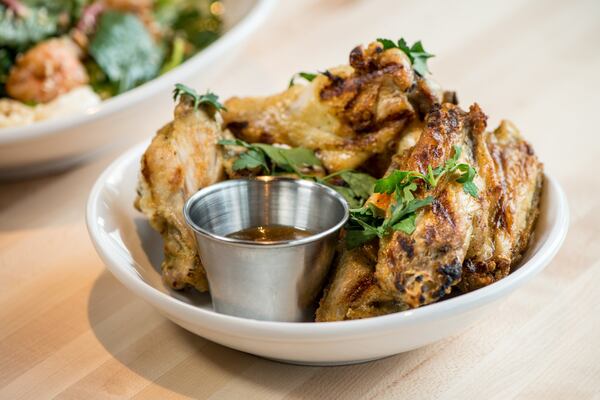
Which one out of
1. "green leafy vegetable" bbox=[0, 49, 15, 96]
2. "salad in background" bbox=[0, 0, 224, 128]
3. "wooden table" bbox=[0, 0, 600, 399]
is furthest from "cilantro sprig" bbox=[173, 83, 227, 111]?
"green leafy vegetable" bbox=[0, 49, 15, 96]

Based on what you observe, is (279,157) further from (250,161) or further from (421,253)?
(421,253)

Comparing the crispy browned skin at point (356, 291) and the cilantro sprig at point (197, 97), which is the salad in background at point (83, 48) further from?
the crispy browned skin at point (356, 291)

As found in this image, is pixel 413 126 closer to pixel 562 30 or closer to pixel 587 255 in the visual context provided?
pixel 587 255

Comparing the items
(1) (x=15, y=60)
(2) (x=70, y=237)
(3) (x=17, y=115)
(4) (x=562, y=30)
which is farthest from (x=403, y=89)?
(4) (x=562, y=30)

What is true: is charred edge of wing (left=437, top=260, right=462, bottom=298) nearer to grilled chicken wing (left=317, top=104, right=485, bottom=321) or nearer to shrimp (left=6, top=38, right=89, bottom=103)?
grilled chicken wing (left=317, top=104, right=485, bottom=321)

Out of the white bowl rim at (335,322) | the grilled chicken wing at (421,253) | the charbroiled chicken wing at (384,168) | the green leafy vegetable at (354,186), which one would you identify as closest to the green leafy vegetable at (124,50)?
the charbroiled chicken wing at (384,168)

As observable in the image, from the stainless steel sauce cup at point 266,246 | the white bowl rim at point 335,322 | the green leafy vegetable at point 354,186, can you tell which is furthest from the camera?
the green leafy vegetable at point 354,186
